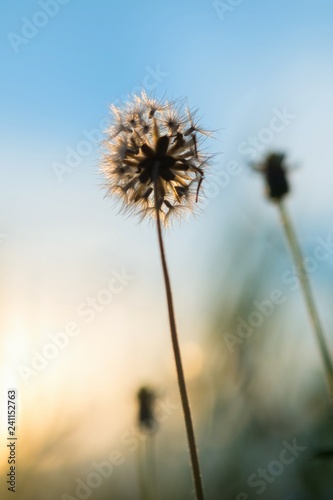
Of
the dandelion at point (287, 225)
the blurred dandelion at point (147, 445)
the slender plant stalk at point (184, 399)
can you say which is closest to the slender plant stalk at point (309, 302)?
the dandelion at point (287, 225)

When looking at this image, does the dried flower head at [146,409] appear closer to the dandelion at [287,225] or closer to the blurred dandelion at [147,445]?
the blurred dandelion at [147,445]

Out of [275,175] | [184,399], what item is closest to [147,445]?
[275,175]

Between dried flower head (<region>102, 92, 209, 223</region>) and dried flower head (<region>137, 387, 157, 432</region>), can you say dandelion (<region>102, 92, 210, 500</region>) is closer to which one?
dried flower head (<region>102, 92, 209, 223</region>)

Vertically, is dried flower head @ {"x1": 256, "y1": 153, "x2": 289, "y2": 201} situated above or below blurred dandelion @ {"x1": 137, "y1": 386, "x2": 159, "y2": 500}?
above

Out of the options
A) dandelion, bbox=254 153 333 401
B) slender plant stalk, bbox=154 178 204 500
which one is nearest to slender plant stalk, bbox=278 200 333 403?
dandelion, bbox=254 153 333 401

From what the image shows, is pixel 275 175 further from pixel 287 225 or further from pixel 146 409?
pixel 146 409

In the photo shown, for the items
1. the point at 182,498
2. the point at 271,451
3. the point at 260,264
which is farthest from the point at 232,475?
the point at 260,264
